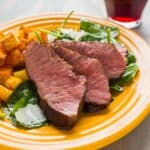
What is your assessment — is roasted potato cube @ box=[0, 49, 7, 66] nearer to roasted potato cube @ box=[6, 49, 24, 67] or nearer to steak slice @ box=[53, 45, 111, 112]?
roasted potato cube @ box=[6, 49, 24, 67]

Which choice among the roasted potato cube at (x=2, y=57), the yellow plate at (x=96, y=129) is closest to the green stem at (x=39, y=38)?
the roasted potato cube at (x=2, y=57)

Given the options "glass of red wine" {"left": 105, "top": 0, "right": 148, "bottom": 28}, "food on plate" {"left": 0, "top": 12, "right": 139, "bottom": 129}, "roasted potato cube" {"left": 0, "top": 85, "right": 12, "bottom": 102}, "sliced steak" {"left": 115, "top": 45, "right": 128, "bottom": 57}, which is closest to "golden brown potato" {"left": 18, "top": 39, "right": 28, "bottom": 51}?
"food on plate" {"left": 0, "top": 12, "right": 139, "bottom": 129}

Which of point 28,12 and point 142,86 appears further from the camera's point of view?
point 28,12

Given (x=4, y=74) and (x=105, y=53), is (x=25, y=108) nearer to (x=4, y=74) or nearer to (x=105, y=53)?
(x=4, y=74)

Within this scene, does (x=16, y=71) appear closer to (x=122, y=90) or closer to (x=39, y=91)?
(x=39, y=91)

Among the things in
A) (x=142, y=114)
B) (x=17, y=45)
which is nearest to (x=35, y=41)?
(x=17, y=45)

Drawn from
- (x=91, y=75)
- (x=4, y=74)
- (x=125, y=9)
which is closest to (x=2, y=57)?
(x=4, y=74)
